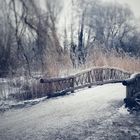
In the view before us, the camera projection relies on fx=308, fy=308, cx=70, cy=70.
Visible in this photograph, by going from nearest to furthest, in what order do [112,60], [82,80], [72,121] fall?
[72,121], [82,80], [112,60]

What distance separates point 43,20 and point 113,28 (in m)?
29.7

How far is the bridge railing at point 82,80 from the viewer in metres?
11.5

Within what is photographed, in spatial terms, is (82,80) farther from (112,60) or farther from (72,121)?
(72,121)

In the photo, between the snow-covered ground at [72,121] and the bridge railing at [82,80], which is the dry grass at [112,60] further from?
the snow-covered ground at [72,121]

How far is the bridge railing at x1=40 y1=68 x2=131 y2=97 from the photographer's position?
37.7 ft

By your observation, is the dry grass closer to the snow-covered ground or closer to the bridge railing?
the bridge railing

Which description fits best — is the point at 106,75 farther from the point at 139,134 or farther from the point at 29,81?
the point at 139,134

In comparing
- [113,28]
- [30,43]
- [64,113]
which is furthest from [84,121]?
[113,28]

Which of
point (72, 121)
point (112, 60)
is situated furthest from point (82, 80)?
point (72, 121)

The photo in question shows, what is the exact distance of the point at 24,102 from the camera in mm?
10344

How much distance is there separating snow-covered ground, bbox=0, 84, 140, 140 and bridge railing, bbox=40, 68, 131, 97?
2.73ft

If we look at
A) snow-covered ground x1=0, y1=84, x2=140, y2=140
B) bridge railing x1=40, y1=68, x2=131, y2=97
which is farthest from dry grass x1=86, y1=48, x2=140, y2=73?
snow-covered ground x1=0, y1=84, x2=140, y2=140

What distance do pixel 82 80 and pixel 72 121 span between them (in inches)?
230

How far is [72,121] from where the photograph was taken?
7.66m
